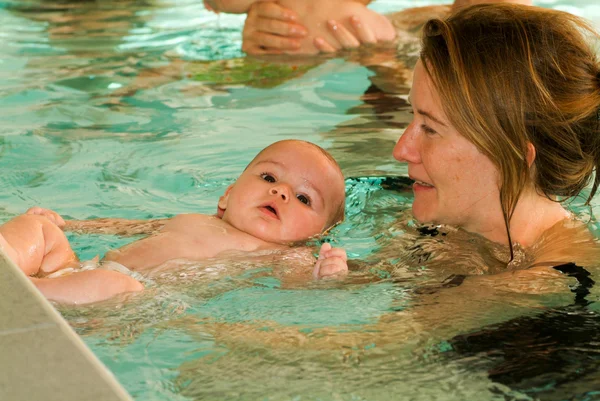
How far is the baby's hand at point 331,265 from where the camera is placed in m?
2.95

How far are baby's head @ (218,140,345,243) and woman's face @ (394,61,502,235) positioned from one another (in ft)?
1.68

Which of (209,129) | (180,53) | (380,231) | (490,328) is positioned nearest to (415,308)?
(490,328)

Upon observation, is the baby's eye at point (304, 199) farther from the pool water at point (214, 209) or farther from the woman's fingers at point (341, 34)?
the woman's fingers at point (341, 34)

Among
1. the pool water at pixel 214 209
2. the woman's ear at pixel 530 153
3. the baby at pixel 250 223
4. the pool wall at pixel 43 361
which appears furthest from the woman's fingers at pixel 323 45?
the pool wall at pixel 43 361

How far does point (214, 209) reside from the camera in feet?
Answer: 14.0

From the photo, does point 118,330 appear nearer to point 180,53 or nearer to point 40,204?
point 40,204

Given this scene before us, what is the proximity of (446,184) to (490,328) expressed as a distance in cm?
84

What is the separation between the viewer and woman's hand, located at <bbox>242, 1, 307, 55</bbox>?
6699 millimetres

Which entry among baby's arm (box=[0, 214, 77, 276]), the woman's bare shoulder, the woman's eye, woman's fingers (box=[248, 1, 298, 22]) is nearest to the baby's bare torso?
baby's arm (box=[0, 214, 77, 276])

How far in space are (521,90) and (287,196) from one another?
1074 millimetres

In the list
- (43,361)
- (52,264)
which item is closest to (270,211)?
(52,264)

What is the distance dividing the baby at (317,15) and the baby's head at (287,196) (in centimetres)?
316

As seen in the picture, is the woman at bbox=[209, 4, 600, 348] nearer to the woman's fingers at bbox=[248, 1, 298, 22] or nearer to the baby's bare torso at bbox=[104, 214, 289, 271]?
the baby's bare torso at bbox=[104, 214, 289, 271]

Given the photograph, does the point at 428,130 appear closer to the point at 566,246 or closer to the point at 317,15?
the point at 566,246
